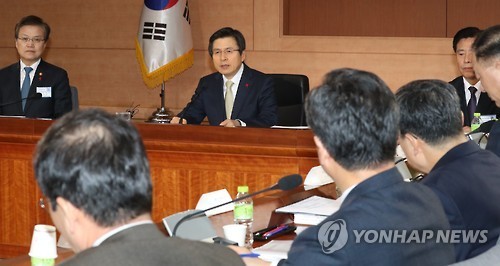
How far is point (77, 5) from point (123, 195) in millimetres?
7206

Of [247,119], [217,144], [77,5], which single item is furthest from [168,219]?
[77,5]

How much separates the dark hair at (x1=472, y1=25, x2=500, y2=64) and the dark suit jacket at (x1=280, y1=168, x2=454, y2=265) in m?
1.42

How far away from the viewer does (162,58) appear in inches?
303

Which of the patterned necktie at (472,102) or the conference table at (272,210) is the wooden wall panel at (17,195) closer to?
the conference table at (272,210)

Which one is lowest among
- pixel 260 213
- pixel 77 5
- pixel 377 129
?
pixel 260 213

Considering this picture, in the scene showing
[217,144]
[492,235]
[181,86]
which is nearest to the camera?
[492,235]

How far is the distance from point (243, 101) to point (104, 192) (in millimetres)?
4542

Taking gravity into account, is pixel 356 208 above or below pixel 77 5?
below

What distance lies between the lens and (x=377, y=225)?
2029 millimetres

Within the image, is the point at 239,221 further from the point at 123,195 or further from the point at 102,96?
the point at 102,96

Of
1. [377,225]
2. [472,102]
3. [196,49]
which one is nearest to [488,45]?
[377,225]

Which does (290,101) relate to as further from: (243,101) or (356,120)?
(356,120)

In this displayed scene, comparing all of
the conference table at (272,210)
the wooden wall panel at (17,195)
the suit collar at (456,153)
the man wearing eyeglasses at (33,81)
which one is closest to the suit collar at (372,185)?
the suit collar at (456,153)

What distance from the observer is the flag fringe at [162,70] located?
25.4 ft
